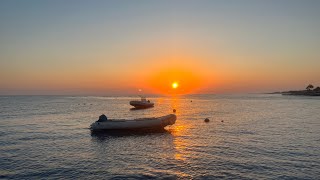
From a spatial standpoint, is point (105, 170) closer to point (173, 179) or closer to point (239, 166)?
point (173, 179)

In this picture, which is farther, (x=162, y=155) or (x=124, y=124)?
(x=124, y=124)

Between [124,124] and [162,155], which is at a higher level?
[124,124]

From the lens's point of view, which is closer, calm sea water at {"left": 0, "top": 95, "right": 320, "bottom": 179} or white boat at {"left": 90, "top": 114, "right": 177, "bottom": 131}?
calm sea water at {"left": 0, "top": 95, "right": 320, "bottom": 179}

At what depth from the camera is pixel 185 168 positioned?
90.5ft

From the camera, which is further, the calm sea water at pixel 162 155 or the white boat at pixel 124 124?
the white boat at pixel 124 124

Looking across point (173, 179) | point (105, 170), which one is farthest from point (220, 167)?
point (105, 170)

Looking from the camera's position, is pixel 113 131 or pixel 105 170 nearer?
pixel 105 170

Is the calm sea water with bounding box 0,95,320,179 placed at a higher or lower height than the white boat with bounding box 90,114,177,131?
lower

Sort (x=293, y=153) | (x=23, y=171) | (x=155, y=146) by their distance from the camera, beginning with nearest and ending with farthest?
(x=23, y=171) < (x=293, y=153) < (x=155, y=146)

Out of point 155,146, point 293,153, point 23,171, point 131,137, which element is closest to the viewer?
point 23,171

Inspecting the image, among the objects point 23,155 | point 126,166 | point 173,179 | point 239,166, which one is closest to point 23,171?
point 23,155

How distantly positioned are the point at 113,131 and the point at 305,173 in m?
33.0

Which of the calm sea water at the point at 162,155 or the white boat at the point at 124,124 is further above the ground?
the white boat at the point at 124,124

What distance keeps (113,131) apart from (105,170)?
24.0 m
